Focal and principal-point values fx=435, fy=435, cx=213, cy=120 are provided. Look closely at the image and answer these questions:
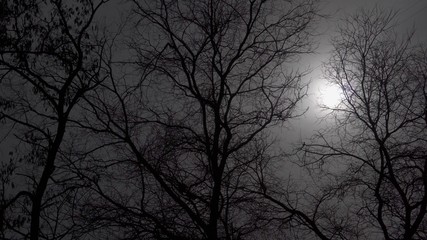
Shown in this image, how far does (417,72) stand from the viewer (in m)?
7.55

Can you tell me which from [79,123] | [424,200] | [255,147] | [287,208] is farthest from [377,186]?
[79,123]

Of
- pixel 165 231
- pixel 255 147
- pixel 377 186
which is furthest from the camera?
pixel 255 147

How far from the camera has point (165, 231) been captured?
6.63 m

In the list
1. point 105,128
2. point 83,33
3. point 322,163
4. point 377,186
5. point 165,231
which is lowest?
point 165,231

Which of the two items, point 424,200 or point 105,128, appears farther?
point 105,128

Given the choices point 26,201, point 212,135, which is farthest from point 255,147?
point 26,201

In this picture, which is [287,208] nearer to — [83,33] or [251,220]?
[251,220]

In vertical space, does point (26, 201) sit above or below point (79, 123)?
below

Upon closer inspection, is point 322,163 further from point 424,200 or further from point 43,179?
point 43,179

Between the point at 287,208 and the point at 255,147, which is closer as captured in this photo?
the point at 287,208

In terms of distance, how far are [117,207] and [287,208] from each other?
2.79 m

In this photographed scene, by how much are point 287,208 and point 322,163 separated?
1.15 metres

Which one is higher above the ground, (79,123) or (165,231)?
(79,123)

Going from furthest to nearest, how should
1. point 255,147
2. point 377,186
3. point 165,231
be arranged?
point 255,147 < point 377,186 < point 165,231
